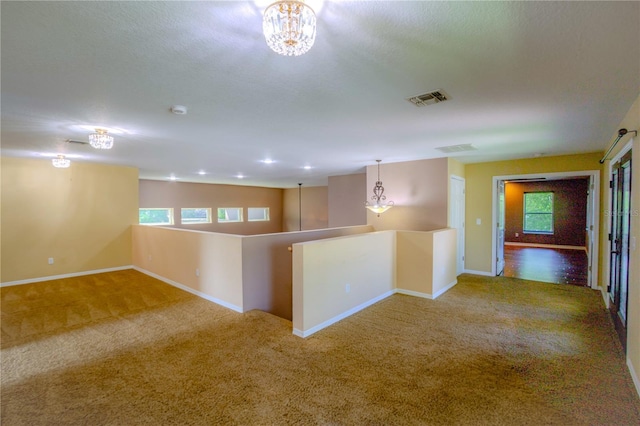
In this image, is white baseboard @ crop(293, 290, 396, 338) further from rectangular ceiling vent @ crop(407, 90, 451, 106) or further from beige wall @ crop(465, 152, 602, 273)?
rectangular ceiling vent @ crop(407, 90, 451, 106)

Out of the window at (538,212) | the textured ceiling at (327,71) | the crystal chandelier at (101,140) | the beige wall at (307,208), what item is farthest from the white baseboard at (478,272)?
the crystal chandelier at (101,140)

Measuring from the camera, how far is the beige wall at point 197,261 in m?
4.19

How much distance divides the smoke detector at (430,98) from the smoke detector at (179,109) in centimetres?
200

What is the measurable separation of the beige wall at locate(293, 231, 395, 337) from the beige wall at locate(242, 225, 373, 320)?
1.01 meters

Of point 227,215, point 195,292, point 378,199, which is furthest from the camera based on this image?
point 227,215

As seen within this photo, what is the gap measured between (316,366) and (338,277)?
4.25 ft

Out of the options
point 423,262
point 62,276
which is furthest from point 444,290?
point 62,276

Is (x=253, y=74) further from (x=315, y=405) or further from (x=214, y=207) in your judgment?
(x=214, y=207)

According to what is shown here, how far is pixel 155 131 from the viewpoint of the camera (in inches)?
137

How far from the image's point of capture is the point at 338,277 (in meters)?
3.82

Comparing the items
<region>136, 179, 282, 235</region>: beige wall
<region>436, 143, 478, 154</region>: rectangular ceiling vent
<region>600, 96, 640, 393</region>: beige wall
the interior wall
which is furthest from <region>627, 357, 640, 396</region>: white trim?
<region>136, 179, 282, 235</region>: beige wall

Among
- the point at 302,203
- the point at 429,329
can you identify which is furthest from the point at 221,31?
the point at 302,203

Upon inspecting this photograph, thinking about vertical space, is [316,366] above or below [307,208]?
below

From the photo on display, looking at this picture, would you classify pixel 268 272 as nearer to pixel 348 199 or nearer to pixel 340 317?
pixel 340 317
